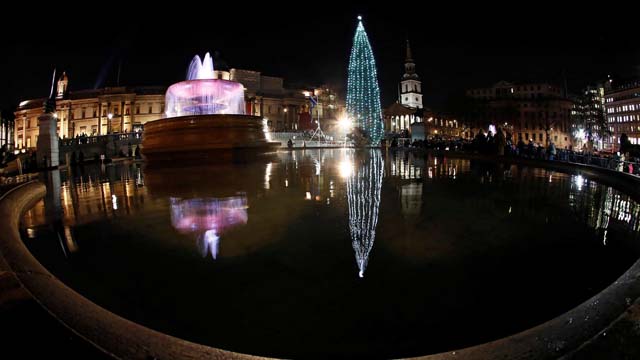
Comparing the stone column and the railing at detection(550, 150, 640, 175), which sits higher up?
the stone column

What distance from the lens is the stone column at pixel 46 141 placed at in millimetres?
17953

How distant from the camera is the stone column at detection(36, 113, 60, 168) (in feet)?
58.9

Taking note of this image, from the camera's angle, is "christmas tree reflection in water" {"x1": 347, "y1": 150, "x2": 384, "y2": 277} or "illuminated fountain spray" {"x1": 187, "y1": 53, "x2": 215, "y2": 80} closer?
"christmas tree reflection in water" {"x1": 347, "y1": 150, "x2": 384, "y2": 277}

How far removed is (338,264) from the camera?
139 inches

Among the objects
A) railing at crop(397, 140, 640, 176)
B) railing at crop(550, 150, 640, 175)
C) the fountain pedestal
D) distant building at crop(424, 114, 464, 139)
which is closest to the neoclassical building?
distant building at crop(424, 114, 464, 139)

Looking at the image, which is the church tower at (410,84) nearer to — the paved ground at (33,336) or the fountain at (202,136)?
the fountain at (202,136)

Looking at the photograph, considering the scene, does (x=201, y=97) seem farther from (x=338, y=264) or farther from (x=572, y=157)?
(x=338, y=264)

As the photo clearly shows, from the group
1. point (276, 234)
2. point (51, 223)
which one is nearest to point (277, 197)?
point (276, 234)

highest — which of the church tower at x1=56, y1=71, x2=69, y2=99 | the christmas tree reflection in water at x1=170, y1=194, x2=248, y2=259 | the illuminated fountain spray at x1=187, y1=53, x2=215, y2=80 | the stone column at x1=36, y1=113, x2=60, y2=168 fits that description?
the church tower at x1=56, y1=71, x2=69, y2=99

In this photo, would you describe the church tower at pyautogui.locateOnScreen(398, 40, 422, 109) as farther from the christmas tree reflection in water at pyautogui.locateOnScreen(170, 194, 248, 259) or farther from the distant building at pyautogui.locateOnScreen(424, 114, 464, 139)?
the christmas tree reflection in water at pyautogui.locateOnScreen(170, 194, 248, 259)

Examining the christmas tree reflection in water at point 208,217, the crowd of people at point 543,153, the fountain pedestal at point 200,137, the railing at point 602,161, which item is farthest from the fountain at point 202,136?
the railing at point 602,161

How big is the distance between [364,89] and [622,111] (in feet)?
184

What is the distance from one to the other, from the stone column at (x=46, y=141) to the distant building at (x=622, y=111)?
266ft

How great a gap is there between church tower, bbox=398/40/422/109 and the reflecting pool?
111 metres
